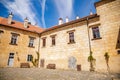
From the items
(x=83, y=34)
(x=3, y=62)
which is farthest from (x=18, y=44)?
(x=83, y=34)

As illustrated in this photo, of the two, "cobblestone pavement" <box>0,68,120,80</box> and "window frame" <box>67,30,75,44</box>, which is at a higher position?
"window frame" <box>67,30,75,44</box>

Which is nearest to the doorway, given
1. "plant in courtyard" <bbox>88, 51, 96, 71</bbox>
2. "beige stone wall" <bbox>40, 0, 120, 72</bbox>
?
"beige stone wall" <bbox>40, 0, 120, 72</bbox>

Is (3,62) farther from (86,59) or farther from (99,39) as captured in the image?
(99,39)

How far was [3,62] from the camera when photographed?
686 inches

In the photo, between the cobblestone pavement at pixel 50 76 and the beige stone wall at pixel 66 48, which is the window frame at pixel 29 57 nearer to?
the beige stone wall at pixel 66 48

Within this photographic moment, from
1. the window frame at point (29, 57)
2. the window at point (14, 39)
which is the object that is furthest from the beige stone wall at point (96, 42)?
the window at point (14, 39)

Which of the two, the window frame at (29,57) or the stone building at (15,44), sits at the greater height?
the stone building at (15,44)

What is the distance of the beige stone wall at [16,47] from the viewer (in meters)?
17.6

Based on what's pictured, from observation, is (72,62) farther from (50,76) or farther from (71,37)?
(50,76)

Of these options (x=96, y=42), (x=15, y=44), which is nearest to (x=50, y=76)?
(x=96, y=42)

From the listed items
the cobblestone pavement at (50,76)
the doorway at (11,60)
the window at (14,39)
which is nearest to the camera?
the cobblestone pavement at (50,76)

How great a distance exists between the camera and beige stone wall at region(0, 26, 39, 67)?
17.6 m

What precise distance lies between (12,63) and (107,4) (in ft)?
58.1

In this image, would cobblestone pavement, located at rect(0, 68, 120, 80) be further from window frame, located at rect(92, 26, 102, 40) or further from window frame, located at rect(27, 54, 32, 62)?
window frame, located at rect(27, 54, 32, 62)
